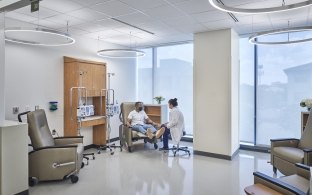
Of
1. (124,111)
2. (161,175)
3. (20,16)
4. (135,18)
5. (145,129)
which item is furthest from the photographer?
(124,111)

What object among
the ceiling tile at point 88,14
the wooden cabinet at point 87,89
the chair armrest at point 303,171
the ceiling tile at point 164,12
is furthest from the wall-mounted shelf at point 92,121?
the chair armrest at point 303,171

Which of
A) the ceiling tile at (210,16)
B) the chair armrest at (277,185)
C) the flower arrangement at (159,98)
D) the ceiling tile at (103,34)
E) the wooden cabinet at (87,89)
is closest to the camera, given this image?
the chair armrest at (277,185)

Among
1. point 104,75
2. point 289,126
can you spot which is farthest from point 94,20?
point 289,126

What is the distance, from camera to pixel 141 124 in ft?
19.2

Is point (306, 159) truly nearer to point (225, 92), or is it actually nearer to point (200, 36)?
point (225, 92)

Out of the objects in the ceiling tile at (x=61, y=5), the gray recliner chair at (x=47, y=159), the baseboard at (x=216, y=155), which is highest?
the ceiling tile at (x=61, y=5)

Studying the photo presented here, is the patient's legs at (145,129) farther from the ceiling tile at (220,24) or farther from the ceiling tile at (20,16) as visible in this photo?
the ceiling tile at (20,16)

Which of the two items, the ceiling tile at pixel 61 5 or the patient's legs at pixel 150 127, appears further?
the patient's legs at pixel 150 127

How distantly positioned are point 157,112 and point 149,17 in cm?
310

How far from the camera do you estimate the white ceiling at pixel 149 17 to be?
3.57m

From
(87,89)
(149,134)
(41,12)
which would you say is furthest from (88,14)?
(149,134)

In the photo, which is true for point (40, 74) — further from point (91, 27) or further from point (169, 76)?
point (169, 76)

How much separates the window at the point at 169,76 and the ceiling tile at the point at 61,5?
Answer: 3748 mm

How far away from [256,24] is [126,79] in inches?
156
